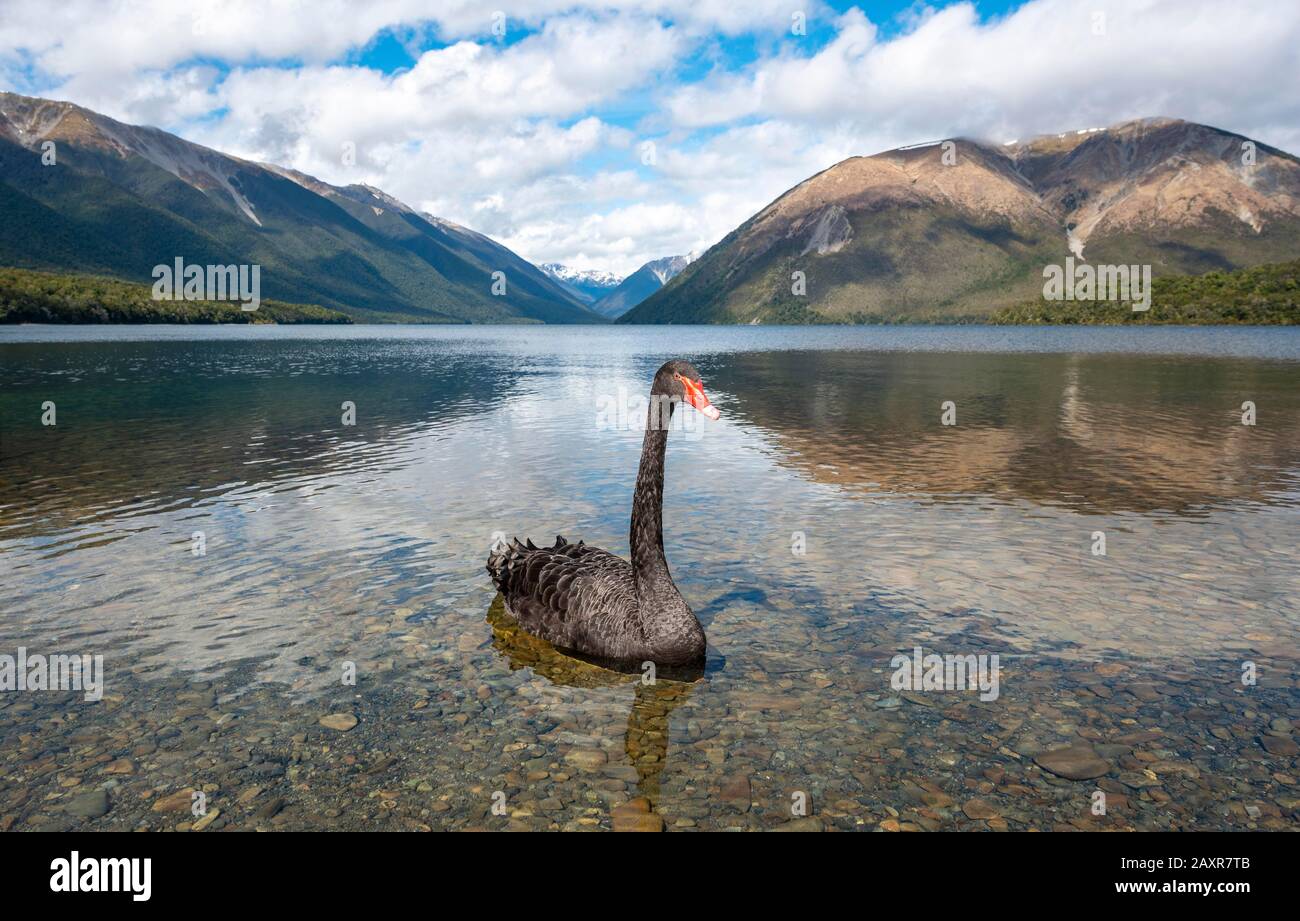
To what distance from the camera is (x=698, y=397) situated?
8.26m

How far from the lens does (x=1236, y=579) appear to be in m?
13.9

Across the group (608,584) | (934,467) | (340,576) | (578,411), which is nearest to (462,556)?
(340,576)

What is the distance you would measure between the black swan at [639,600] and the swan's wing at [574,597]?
1 centimetres

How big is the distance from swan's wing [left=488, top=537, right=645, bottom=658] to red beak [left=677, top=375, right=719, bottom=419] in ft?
10.6

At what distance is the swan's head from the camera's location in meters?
8.20

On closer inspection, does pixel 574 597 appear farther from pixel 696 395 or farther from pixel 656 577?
pixel 696 395

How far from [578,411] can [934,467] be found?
22.0 m

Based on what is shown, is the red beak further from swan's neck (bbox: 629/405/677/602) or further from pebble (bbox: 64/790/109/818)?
pebble (bbox: 64/790/109/818)

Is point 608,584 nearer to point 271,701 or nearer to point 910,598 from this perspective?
point 271,701

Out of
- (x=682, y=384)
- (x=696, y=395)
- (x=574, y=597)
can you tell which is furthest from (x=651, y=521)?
(x=696, y=395)

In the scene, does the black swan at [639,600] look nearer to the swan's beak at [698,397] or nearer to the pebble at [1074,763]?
the swan's beak at [698,397]

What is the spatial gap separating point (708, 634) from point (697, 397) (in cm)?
481

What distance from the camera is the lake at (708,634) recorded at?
7500mm

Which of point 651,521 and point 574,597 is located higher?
point 651,521
